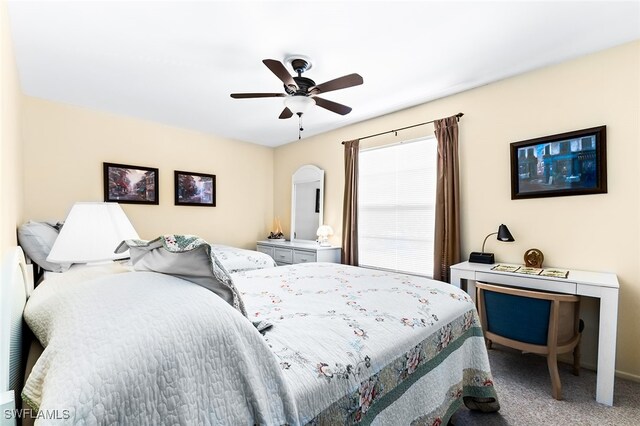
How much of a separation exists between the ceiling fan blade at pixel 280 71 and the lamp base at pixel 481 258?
2272 millimetres

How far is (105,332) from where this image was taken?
61cm

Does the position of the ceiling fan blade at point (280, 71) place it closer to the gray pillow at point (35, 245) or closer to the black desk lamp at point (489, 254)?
the gray pillow at point (35, 245)

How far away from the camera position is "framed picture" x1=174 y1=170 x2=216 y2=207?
4.23 m

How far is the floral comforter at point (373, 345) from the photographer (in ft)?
3.08

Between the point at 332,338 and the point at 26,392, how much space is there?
2.74 ft

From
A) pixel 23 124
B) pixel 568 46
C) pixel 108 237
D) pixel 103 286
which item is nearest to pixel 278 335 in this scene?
pixel 103 286

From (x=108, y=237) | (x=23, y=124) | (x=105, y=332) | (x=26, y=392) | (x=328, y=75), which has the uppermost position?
(x=328, y=75)

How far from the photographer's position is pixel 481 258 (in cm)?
276

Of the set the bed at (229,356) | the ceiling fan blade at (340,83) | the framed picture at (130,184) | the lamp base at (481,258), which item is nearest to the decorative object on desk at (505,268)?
the lamp base at (481,258)

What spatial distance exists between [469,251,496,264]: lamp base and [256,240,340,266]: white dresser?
5.94 feet

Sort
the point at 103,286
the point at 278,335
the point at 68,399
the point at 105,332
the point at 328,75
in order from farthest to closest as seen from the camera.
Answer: the point at 328,75 < the point at 278,335 < the point at 103,286 < the point at 105,332 < the point at 68,399

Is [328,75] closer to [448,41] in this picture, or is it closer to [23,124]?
[448,41]

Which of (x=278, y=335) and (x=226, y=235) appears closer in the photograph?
(x=278, y=335)

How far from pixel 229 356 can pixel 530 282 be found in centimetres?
238
